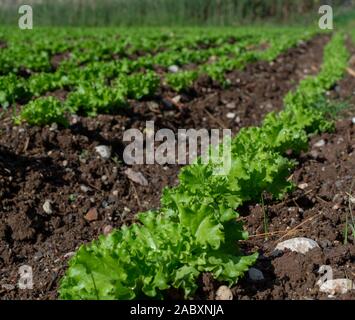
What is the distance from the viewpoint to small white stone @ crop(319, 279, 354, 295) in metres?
2.96

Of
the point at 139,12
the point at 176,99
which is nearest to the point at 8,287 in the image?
the point at 176,99

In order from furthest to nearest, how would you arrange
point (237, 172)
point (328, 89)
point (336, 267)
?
point (328, 89) → point (237, 172) → point (336, 267)

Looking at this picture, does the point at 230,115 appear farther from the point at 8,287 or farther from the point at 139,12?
the point at 139,12

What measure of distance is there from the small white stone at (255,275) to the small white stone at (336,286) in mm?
347

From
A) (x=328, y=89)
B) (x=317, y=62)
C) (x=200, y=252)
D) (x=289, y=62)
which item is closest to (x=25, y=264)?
(x=200, y=252)

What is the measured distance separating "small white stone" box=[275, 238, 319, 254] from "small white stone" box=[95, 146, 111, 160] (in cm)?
273

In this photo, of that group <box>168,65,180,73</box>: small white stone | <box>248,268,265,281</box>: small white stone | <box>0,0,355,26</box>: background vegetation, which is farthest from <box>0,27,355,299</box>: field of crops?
<box>0,0,355,26</box>: background vegetation

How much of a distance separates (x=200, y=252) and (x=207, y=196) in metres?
0.82

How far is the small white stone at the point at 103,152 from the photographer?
581 cm

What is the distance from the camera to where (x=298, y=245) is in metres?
3.47

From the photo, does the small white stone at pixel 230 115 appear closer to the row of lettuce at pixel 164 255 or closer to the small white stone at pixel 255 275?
the row of lettuce at pixel 164 255

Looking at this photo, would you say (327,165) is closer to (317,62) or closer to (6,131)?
(6,131)

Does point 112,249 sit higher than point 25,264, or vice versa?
point 112,249

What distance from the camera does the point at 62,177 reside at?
17.3 feet
